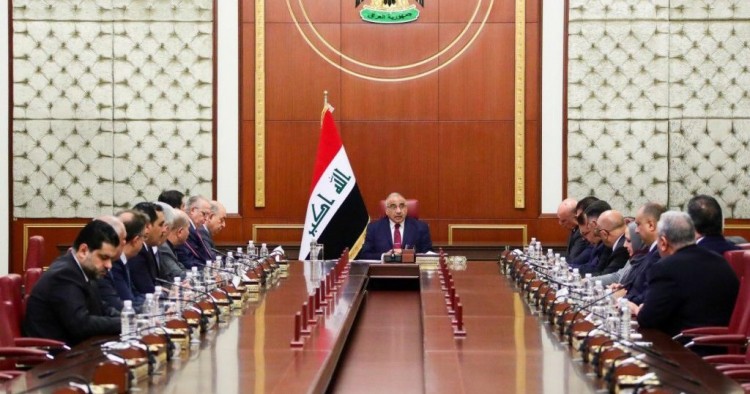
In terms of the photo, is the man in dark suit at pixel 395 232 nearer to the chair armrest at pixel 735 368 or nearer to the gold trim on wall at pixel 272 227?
the gold trim on wall at pixel 272 227

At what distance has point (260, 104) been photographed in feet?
34.5

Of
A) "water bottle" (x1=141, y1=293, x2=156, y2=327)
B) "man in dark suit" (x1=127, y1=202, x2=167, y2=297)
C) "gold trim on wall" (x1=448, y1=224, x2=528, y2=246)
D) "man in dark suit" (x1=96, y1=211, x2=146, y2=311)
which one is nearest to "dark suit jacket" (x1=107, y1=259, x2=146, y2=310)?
"man in dark suit" (x1=96, y1=211, x2=146, y2=311)

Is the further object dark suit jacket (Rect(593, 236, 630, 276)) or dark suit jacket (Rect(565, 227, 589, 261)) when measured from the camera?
dark suit jacket (Rect(565, 227, 589, 261))

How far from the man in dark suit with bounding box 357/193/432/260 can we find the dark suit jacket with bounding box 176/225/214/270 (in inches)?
62.3

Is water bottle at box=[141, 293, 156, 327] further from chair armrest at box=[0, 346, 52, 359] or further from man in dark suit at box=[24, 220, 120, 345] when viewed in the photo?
chair armrest at box=[0, 346, 52, 359]

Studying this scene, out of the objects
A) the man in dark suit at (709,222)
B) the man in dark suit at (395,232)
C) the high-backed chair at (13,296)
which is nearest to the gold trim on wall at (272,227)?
the man in dark suit at (395,232)

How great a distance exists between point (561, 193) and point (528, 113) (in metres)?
0.79

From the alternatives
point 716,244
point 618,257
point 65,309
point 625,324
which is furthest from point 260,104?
point 625,324

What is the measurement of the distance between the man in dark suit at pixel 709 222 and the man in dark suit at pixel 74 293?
115 inches

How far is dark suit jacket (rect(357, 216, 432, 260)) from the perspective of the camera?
9.41m

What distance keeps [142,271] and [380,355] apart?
1.54 m

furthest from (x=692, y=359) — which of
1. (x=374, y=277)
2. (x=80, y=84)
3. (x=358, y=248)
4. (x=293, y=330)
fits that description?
(x=80, y=84)

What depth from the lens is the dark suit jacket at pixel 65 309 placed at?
180 inches

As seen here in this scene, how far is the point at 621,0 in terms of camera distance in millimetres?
10398
